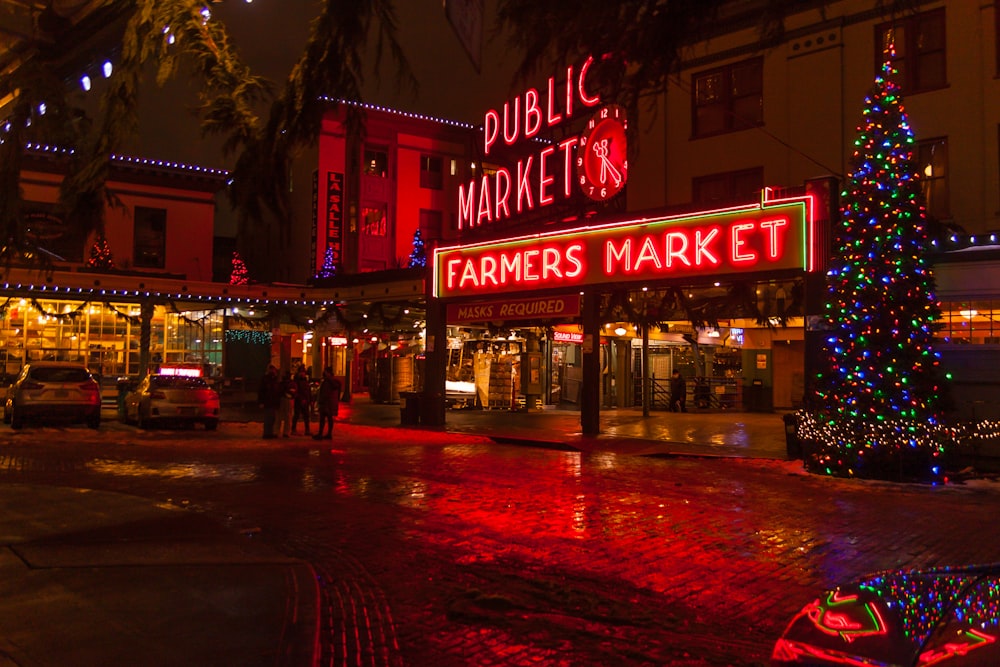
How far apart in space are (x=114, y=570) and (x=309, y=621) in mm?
2203

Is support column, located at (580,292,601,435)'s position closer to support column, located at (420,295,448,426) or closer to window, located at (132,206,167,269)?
support column, located at (420,295,448,426)

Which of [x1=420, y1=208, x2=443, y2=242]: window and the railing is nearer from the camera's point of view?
the railing

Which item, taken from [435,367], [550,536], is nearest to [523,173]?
[435,367]

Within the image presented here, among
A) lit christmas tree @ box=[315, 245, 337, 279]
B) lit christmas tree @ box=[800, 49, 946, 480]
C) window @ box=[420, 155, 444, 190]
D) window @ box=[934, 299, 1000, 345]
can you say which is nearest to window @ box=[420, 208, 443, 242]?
window @ box=[420, 155, 444, 190]

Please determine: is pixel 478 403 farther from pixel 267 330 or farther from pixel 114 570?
pixel 114 570

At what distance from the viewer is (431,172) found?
44938 millimetres

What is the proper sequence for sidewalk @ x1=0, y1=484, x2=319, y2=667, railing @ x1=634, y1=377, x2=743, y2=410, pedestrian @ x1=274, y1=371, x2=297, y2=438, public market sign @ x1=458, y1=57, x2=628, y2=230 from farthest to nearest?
railing @ x1=634, y1=377, x2=743, y2=410, public market sign @ x1=458, y1=57, x2=628, y2=230, pedestrian @ x1=274, y1=371, x2=297, y2=438, sidewalk @ x1=0, y1=484, x2=319, y2=667

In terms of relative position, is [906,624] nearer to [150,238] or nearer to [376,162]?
[150,238]

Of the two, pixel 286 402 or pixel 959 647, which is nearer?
pixel 959 647

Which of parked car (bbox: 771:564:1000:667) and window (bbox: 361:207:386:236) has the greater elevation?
window (bbox: 361:207:386:236)

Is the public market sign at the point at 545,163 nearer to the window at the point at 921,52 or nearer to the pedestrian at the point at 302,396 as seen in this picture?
the window at the point at 921,52

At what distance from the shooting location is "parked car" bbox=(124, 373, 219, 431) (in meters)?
22.4

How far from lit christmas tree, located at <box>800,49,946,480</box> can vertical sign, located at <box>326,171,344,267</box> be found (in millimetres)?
28016

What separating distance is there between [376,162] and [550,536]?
36668 mm
